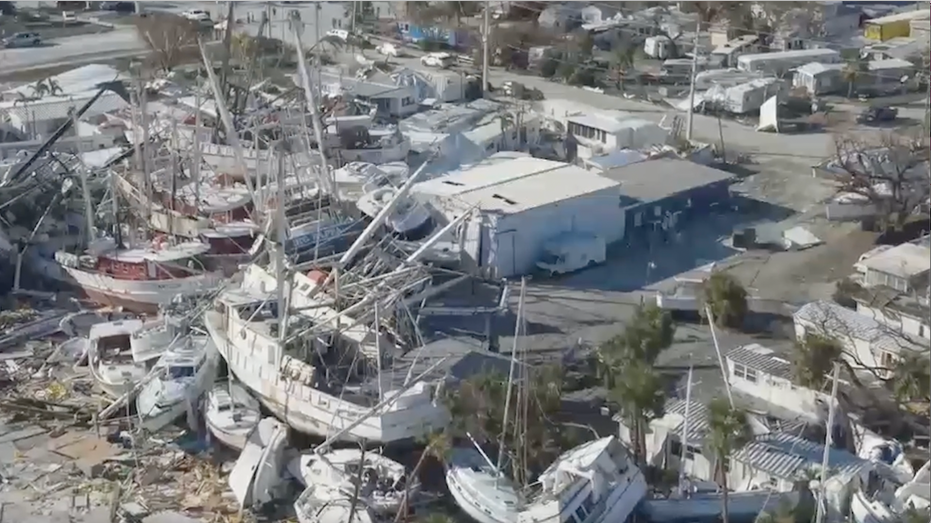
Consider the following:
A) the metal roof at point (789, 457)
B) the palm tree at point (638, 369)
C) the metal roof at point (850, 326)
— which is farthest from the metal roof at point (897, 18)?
the metal roof at point (789, 457)

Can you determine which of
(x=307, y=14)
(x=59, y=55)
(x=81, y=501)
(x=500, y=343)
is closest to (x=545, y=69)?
(x=307, y=14)

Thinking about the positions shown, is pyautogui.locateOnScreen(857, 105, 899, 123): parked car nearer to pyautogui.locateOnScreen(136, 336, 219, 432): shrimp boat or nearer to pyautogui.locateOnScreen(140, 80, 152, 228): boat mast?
pyautogui.locateOnScreen(140, 80, 152, 228): boat mast

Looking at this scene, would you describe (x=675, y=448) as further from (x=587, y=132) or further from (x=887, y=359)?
(x=587, y=132)

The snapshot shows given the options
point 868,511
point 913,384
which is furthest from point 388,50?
point 868,511

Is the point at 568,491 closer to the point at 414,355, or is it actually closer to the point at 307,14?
the point at 414,355

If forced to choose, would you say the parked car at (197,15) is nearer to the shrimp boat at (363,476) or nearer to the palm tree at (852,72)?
the palm tree at (852,72)

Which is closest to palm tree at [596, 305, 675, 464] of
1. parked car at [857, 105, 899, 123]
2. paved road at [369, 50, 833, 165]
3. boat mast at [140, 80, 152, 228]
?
boat mast at [140, 80, 152, 228]

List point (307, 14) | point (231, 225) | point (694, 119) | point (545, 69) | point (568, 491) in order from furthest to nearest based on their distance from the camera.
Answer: point (307, 14), point (545, 69), point (694, 119), point (231, 225), point (568, 491)

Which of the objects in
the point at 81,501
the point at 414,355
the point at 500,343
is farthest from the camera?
the point at 500,343
